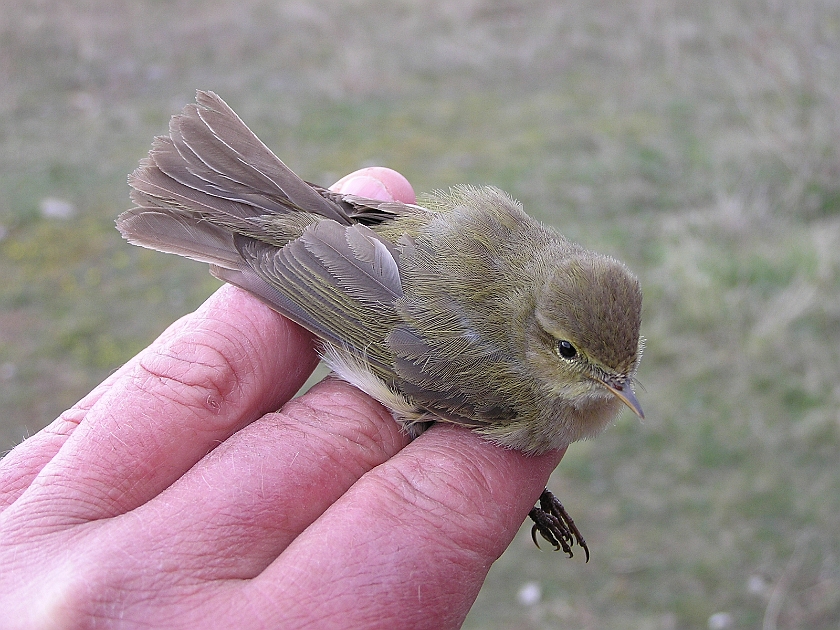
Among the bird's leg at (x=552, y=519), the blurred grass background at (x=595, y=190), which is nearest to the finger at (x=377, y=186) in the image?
the bird's leg at (x=552, y=519)

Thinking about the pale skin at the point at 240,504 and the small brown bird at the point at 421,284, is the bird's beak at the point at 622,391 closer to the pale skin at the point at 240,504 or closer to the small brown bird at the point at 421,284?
the small brown bird at the point at 421,284

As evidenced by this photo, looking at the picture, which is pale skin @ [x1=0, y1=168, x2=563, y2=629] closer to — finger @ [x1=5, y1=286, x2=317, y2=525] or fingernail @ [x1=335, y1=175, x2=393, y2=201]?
finger @ [x1=5, y1=286, x2=317, y2=525]

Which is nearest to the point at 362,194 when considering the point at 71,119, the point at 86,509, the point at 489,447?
the point at 489,447

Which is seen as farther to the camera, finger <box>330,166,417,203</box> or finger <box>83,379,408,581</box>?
finger <box>330,166,417,203</box>

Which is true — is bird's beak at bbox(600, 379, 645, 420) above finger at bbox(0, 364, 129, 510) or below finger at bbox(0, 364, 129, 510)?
above

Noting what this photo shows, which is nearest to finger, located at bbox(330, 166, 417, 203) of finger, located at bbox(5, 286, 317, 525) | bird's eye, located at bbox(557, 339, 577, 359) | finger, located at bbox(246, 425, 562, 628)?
finger, located at bbox(5, 286, 317, 525)

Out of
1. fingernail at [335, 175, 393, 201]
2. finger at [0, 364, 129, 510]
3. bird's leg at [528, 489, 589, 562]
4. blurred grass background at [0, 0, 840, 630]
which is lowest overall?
finger at [0, 364, 129, 510]

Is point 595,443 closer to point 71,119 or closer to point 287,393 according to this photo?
point 287,393

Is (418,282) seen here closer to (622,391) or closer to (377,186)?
(377,186)

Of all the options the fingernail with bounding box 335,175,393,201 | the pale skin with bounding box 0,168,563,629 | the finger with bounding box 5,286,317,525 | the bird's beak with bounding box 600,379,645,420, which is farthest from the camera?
the fingernail with bounding box 335,175,393,201
